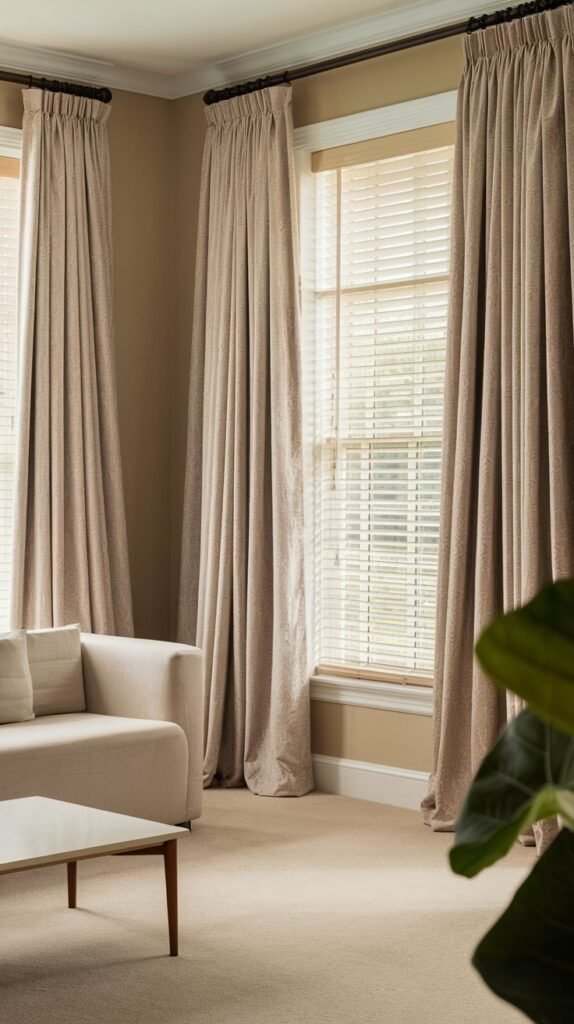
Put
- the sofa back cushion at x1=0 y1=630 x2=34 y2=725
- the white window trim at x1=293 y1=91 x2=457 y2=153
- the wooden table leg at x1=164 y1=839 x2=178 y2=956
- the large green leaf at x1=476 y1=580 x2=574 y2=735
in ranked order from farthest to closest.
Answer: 1. the white window trim at x1=293 y1=91 x2=457 y2=153
2. the sofa back cushion at x1=0 y1=630 x2=34 y2=725
3. the wooden table leg at x1=164 y1=839 x2=178 y2=956
4. the large green leaf at x1=476 y1=580 x2=574 y2=735

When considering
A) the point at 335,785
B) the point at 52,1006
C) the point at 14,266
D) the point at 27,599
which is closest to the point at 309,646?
the point at 335,785

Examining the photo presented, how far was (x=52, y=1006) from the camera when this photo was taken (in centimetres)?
293

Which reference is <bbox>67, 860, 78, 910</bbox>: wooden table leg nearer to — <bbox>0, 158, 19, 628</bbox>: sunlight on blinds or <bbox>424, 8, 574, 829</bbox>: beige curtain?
<bbox>424, 8, 574, 829</bbox>: beige curtain

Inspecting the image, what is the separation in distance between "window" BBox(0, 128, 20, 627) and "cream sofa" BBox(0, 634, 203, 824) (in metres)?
0.80

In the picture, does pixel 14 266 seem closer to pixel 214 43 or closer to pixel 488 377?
pixel 214 43

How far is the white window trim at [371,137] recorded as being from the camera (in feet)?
15.9

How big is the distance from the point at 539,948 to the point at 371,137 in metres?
4.88

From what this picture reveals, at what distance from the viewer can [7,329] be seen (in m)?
5.39

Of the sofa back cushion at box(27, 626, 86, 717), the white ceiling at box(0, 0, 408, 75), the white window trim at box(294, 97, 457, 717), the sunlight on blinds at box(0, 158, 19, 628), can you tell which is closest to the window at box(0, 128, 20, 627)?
the sunlight on blinds at box(0, 158, 19, 628)

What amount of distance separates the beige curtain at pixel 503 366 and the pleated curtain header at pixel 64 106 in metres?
1.74

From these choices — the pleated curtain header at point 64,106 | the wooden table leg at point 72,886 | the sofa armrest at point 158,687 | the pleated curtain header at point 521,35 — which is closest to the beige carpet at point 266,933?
the wooden table leg at point 72,886

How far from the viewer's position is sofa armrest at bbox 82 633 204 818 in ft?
14.8

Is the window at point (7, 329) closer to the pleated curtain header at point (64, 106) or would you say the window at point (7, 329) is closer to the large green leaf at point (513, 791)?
the pleated curtain header at point (64, 106)

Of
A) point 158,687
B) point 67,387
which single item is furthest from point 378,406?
point 158,687
